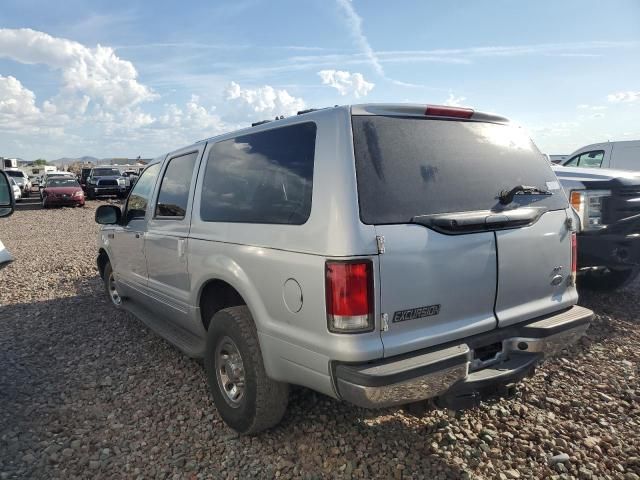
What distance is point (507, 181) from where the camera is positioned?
284cm

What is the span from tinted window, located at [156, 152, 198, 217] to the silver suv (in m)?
0.40

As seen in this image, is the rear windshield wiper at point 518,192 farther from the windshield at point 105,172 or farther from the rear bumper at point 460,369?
the windshield at point 105,172

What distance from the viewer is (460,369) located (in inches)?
94.3

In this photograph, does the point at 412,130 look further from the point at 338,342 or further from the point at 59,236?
the point at 59,236

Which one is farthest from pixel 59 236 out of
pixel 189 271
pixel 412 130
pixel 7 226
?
pixel 412 130

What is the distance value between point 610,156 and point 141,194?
381 inches

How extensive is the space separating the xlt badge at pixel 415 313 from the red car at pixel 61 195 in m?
22.6

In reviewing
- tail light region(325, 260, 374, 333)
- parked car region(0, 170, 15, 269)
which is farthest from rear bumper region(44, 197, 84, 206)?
tail light region(325, 260, 374, 333)

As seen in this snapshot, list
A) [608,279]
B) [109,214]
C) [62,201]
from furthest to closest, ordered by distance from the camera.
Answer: [62,201] → [608,279] → [109,214]

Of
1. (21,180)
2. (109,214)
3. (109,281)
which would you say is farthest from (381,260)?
(21,180)

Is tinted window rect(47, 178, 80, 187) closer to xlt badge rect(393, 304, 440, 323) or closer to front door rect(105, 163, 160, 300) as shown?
front door rect(105, 163, 160, 300)

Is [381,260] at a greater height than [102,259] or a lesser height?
greater

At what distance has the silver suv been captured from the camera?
2242 mm

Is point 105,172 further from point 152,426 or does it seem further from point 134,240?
point 152,426
